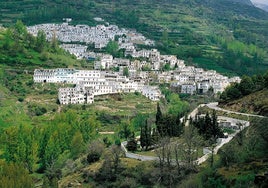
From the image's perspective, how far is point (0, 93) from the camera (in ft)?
181

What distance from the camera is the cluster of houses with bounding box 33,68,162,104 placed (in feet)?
197

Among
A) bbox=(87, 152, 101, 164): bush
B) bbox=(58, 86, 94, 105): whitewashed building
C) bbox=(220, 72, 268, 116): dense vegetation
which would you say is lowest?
bbox=(58, 86, 94, 105): whitewashed building

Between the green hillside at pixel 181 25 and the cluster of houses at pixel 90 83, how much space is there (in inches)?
887

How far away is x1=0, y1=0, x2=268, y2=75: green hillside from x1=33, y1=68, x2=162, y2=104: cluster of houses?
73.9 ft

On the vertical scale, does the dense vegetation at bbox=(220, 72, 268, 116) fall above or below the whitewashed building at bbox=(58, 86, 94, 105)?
above

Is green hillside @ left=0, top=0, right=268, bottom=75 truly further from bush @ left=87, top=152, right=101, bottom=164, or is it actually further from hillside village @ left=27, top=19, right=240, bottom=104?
bush @ left=87, top=152, right=101, bottom=164

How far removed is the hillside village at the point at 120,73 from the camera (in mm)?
63219

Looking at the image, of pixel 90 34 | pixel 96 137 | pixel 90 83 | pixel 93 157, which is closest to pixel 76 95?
pixel 90 83

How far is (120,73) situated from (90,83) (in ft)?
33.7

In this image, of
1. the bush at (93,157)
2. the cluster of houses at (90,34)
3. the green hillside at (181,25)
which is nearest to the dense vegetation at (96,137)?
the bush at (93,157)

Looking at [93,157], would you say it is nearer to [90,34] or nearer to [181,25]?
[90,34]

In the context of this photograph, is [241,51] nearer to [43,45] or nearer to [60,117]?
[43,45]

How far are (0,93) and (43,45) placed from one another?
20.3 metres

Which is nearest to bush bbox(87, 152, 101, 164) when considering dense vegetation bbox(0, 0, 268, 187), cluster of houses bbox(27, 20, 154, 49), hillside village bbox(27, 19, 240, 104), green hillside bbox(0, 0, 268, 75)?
dense vegetation bbox(0, 0, 268, 187)
